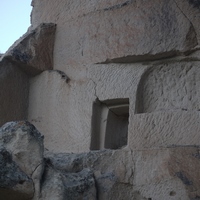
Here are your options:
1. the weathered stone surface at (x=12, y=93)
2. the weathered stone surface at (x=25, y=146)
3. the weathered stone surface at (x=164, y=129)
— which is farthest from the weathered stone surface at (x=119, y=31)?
the weathered stone surface at (x=25, y=146)

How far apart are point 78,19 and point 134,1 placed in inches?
20.1

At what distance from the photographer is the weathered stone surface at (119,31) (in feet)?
13.0

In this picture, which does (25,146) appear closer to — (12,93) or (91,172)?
(91,172)

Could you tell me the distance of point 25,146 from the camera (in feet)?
10.3

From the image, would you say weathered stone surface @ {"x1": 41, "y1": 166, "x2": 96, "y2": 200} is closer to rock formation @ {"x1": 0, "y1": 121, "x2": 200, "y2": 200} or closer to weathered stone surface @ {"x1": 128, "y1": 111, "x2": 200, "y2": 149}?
rock formation @ {"x1": 0, "y1": 121, "x2": 200, "y2": 200}

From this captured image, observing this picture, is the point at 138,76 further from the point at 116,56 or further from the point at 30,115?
the point at 30,115

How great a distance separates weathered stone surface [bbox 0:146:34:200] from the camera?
2930 mm

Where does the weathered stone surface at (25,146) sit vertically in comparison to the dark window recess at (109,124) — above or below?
below

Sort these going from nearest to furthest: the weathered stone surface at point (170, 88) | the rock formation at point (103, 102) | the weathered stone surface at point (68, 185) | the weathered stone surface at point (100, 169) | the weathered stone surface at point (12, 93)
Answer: the weathered stone surface at point (68, 185) → the rock formation at point (103, 102) → the weathered stone surface at point (100, 169) → the weathered stone surface at point (170, 88) → the weathered stone surface at point (12, 93)

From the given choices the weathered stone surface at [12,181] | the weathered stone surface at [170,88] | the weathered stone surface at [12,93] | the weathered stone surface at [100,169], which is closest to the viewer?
the weathered stone surface at [12,181]

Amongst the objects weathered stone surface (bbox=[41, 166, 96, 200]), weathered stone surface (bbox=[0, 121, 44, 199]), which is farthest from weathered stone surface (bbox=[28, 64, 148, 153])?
weathered stone surface (bbox=[0, 121, 44, 199])

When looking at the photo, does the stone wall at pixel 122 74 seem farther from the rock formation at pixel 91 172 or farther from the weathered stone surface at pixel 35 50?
the rock formation at pixel 91 172

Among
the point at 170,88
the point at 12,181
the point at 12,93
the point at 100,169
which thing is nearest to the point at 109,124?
the point at 170,88

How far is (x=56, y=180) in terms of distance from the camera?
3123 millimetres
